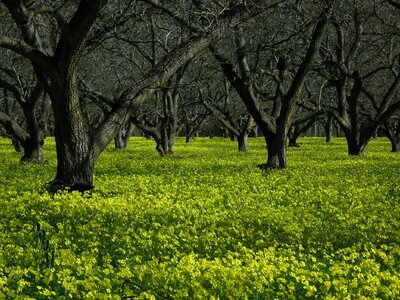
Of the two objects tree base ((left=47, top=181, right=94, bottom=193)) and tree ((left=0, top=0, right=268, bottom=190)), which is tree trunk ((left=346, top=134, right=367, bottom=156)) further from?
tree base ((left=47, top=181, right=94, bottom=193))

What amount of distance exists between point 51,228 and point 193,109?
54.3 metres

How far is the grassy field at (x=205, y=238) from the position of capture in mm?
6629

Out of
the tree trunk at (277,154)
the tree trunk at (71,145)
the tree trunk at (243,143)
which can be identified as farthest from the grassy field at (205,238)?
the tree trunk at (243,143)

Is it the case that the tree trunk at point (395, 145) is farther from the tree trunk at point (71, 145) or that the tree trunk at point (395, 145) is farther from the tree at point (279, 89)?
the tree trunk at point (71, 145)

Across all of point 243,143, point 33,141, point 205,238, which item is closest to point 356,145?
point 243,143

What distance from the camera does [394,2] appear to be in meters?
21.5

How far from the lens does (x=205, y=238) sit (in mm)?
9594

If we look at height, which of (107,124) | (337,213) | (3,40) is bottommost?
(337,213)

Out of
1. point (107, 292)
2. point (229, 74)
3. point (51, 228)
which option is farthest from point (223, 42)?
point (107, 292)

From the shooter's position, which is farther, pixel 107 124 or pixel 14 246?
pixel 107 124

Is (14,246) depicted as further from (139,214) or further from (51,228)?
(139,214)

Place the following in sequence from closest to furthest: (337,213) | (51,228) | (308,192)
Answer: (51,228) < (337,213) < (308,192)

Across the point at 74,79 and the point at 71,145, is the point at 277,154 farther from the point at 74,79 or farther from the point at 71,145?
the point at 74,79

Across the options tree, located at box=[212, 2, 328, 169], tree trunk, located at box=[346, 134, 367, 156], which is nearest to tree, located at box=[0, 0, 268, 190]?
tree, located at box=[212, 2, 328, 169]
